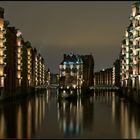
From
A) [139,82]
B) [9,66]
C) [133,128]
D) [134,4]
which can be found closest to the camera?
[133,128]

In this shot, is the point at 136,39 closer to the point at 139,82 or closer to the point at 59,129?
the point at 139,82

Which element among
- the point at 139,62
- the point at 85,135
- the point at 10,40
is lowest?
the point at 85,135

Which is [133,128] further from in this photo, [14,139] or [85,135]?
[14,139]

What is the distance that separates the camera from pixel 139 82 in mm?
97500

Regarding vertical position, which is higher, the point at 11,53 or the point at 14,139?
the point at 11,53

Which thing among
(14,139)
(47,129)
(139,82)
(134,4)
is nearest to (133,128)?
(47,129)

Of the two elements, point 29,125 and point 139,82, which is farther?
point 139,82

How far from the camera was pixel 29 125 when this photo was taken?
151 ft

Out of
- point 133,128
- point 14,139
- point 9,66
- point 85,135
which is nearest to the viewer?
point 14,139

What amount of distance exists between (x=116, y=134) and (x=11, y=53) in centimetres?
10772

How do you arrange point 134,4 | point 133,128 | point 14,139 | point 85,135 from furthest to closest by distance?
point 134,4, point 133,128, point 85,135, point 14,139

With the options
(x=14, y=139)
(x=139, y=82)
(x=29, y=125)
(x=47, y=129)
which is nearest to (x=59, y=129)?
(x=47, y=129)

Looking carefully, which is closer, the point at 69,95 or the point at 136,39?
the point at 136,39

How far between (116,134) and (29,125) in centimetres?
1176
